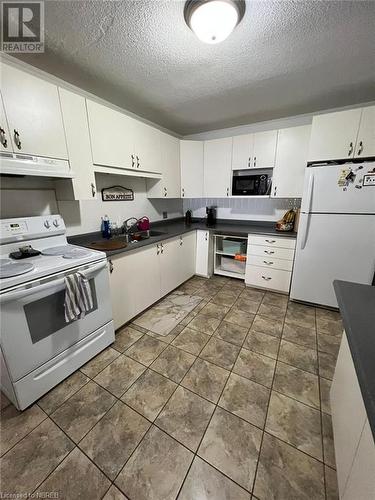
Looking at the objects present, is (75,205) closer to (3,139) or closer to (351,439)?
(3,139)

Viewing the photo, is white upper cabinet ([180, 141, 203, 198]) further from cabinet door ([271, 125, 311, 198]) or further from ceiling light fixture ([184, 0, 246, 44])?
ceiling light fixture ([184, 0, 246, 44])

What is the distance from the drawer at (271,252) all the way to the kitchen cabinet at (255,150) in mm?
1073

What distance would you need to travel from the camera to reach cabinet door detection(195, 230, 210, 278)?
3.01 m

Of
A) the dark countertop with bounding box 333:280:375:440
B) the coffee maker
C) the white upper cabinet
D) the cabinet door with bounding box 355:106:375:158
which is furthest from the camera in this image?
the coffee maker

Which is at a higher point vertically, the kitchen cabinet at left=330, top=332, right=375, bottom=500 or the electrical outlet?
the electrical outlet

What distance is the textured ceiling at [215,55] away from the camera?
1.10 meters

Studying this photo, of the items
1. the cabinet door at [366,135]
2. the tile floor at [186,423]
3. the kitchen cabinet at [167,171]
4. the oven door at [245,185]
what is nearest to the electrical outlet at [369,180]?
the cabinet door at [366,135]

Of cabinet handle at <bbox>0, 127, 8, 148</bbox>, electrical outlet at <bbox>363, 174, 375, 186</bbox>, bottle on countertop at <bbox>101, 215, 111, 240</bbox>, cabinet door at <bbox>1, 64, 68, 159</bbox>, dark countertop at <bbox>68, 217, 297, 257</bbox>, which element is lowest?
dark countertop at <bbox>68, 217, 297, 257</bbox>

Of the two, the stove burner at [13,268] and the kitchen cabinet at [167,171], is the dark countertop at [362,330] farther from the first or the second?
the kitchen cabinet at [167,171]

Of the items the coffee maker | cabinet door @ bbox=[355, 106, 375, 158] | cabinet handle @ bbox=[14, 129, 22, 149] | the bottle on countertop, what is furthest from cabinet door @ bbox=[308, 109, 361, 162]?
cabinet handle @ bbox=[14, 129, 22, 149]

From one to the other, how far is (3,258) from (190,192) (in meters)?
2.35

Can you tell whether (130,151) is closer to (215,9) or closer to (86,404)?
(215,9)

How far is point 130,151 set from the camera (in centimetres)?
211

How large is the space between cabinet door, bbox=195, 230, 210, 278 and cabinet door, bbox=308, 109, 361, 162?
1603mm
